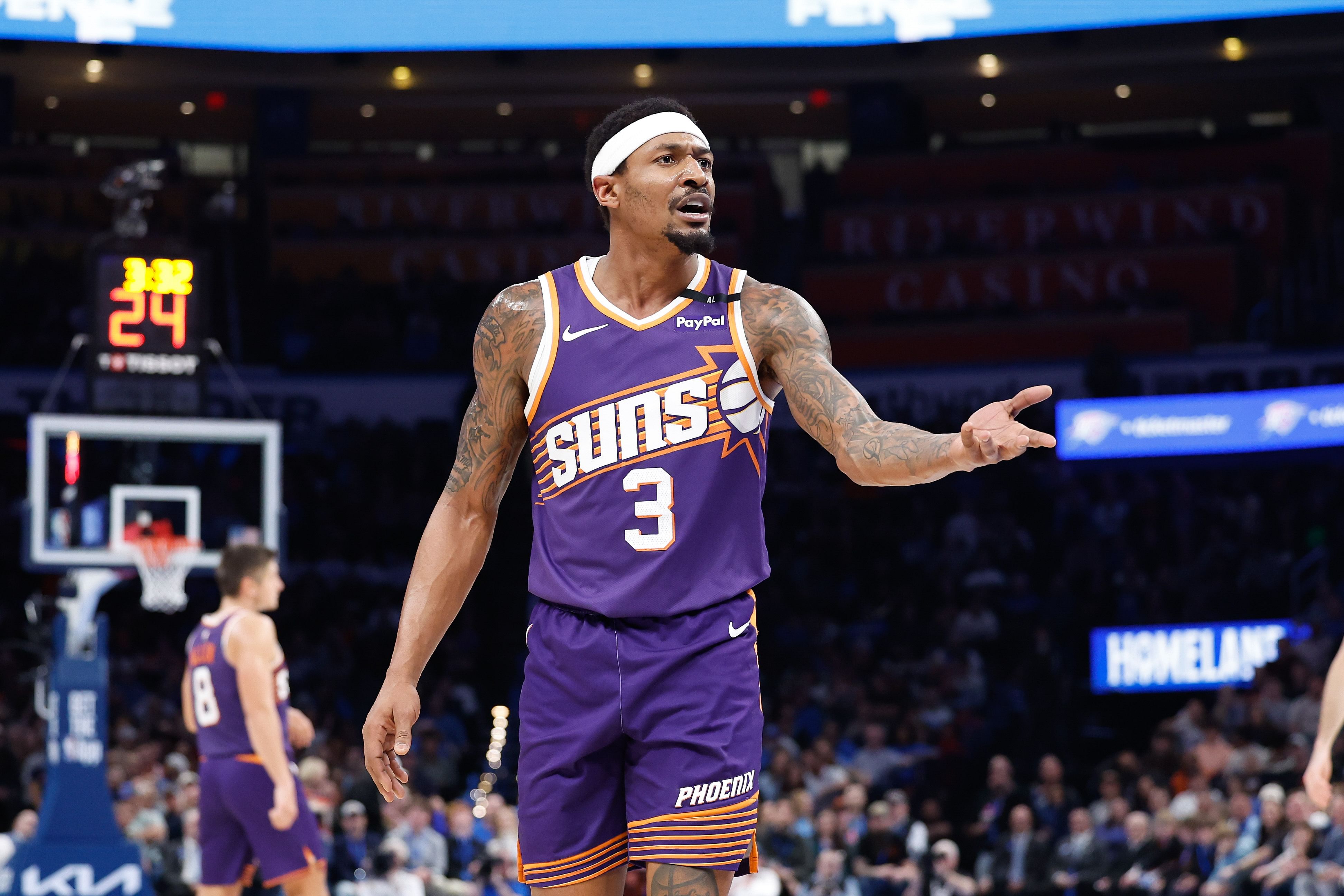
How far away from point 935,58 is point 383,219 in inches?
310

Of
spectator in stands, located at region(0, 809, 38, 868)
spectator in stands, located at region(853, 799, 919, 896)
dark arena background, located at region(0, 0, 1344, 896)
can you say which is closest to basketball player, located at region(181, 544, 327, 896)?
spectator in stands, located at region(0, 809, 38, 868)

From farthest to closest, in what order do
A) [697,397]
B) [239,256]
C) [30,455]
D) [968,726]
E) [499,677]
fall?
1. [239,256]
2. [499,677]
3. [968,726]
4. [30,455]
5. [697,397]

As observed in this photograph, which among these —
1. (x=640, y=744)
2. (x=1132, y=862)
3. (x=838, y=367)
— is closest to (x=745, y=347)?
(x=640, y=744)

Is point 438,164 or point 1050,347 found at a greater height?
point 438,164

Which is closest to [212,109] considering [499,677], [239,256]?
[239,256]

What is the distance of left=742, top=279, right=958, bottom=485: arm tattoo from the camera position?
3.48m

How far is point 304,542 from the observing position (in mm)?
21266

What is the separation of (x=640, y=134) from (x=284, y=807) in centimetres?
466

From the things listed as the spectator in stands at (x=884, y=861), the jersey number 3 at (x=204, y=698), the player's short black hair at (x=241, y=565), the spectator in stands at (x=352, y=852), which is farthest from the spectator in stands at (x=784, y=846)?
the player's short black hair at (x=241, y=565)

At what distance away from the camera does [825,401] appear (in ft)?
12.6

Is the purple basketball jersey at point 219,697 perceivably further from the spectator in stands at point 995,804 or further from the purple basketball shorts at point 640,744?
the spectator in stands at point 995,804

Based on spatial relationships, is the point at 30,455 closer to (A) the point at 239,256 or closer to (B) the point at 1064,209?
(A) the point at 239,256

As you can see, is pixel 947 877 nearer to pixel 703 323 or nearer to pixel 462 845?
pixel 462 845

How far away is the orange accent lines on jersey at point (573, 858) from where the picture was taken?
398 centimetres
